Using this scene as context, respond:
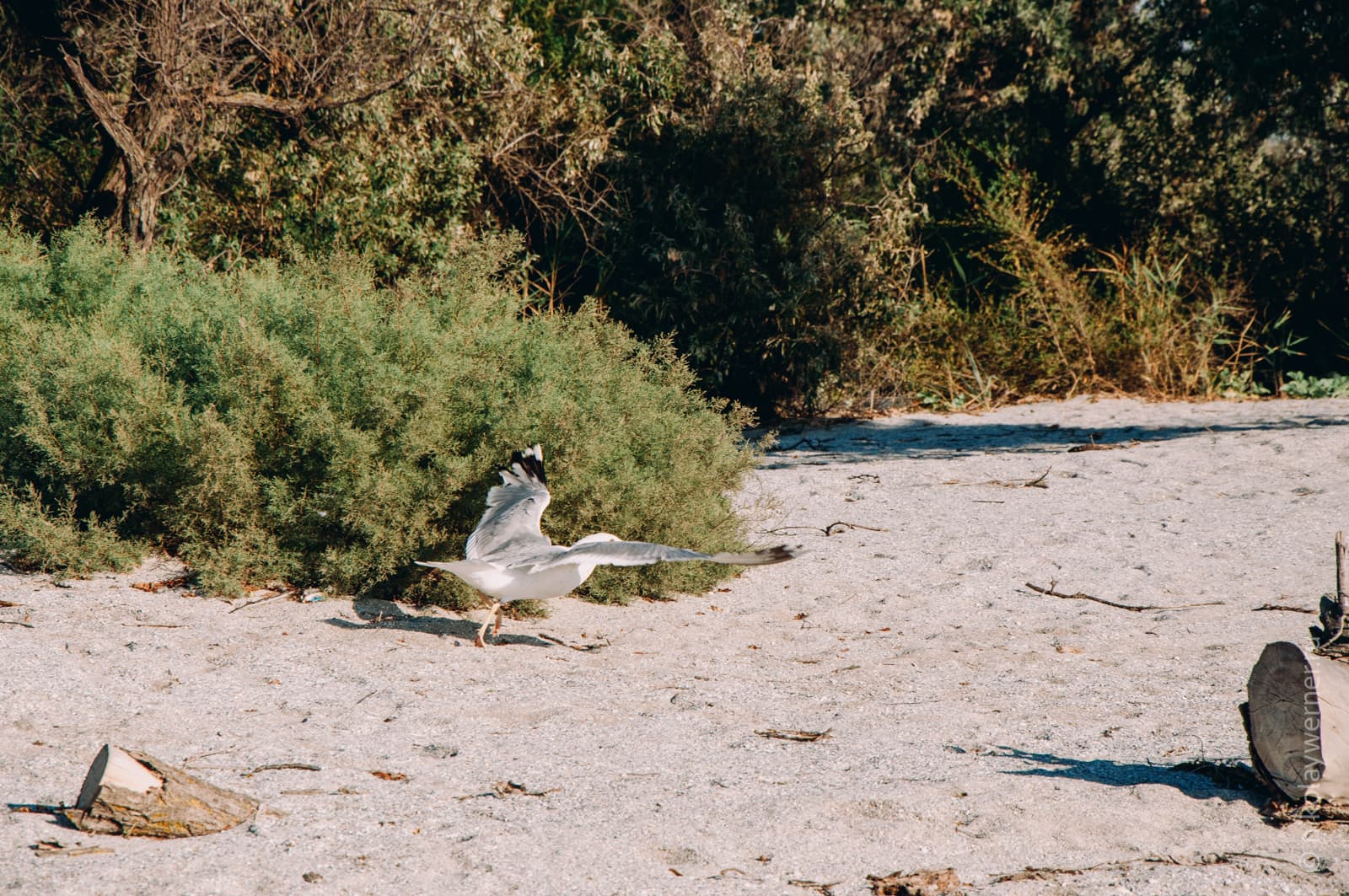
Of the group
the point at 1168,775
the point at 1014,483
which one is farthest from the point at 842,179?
the point at 1168,775

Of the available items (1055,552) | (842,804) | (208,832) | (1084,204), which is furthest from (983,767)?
(1084,204)

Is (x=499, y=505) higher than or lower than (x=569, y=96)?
lower

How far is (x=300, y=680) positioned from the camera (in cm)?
446

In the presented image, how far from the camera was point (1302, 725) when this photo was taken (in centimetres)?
317

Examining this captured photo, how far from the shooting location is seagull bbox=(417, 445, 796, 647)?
4.54m

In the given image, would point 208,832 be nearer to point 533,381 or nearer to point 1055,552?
point 533,381

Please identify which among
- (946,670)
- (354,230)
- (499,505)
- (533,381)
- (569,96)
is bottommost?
(946,670)

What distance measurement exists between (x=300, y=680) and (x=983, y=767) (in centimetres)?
245

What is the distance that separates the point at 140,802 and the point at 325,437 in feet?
8.21

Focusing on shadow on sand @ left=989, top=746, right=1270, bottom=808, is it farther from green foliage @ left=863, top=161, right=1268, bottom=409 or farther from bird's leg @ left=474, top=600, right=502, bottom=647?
green foliage @ left=863, top=161, right=1268, bottom=409

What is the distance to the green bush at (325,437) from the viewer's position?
209 inches

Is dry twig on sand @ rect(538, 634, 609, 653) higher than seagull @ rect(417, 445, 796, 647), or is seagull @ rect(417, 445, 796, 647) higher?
seagull @ rect(417, 445, 796, 647)

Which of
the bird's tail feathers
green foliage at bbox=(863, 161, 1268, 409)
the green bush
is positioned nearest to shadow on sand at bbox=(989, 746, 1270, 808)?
the bird's tail feathers

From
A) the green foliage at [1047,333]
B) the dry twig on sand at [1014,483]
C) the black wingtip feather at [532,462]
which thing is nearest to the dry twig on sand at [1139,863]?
the black wingtip feather at [532,462]
